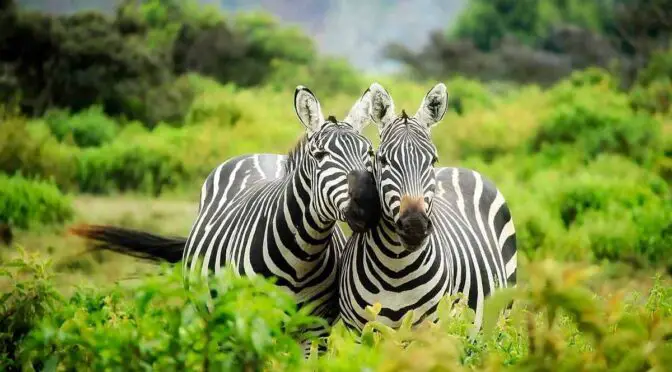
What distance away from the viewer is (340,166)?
13.5 feet

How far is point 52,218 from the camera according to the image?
33.4ft

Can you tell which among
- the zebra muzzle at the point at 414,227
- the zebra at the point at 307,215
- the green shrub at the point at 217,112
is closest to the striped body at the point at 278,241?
the zebra at the point at 307,215

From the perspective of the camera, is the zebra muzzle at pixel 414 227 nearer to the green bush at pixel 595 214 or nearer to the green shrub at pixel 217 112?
the green bush at pixel 595 214

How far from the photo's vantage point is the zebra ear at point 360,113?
14.7ft

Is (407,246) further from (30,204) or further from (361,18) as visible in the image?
(361,18)

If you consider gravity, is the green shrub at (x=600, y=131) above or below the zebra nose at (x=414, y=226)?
above

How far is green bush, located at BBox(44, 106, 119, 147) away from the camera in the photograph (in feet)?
49.1

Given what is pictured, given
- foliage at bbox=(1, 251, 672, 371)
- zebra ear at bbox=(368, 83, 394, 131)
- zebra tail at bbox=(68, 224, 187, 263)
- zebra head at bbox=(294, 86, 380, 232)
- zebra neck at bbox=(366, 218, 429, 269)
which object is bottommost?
zebra tail at bbox=(68, 224, 187, 263)

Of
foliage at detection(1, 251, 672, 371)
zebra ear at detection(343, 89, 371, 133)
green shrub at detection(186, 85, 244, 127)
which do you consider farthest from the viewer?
green shrub at detection(186, 85, 244, 127)

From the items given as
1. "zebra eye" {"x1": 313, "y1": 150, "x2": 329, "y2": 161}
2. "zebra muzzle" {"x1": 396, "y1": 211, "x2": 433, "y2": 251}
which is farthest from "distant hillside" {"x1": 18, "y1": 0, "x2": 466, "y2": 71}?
"zebra muzzle" {"x1": 396, "y1": 211, "x2": 433, "y2": 251}

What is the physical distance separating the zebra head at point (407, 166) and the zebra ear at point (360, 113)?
0.11 feet

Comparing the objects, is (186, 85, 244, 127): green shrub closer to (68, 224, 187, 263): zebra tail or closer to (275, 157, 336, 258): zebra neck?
(68, 224, 187, 263): zebra tail

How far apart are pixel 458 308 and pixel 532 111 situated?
52.0ft

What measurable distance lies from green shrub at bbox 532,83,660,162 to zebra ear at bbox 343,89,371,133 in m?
9.60
